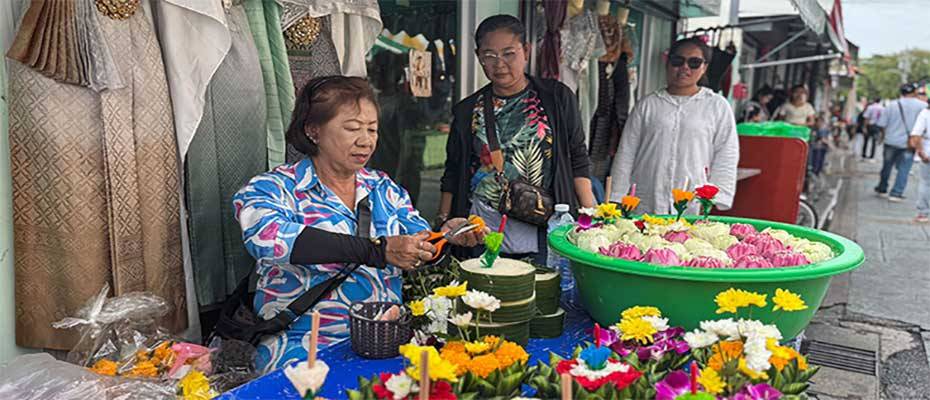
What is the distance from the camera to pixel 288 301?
85.5 inches

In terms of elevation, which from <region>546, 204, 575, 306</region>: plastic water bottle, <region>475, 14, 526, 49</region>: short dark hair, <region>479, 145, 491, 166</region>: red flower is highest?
<region>475, 14, 526, 49</region>: short dark hair

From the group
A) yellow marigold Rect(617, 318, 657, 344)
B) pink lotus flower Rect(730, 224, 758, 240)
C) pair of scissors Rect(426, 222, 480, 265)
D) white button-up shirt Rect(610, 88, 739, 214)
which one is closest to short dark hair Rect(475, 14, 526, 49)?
pair of scissors Rect(426, 222, 480, 265)

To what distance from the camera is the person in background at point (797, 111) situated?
10.8 meters

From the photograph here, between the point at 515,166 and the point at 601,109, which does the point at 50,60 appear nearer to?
the point at 515,166

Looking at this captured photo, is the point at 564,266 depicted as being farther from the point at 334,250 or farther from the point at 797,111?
the point at 797,111

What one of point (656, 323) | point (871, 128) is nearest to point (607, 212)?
point (656, 323)

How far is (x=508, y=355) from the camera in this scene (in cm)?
149

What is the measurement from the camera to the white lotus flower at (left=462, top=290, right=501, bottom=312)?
161 cm

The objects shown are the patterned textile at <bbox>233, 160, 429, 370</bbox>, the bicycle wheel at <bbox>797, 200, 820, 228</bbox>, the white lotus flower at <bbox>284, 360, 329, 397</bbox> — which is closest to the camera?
the white lotus flower at <bbox>284, 360, 329, 397</bbox>

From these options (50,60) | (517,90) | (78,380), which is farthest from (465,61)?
(78,380)

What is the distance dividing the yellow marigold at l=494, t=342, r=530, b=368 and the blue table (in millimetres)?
291

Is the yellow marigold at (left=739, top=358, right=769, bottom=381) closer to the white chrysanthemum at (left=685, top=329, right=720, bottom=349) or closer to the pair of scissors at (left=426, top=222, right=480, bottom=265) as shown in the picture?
the white chrysanthemum at (left=685, top=329, right=720, bottom=349)

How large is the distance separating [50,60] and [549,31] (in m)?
3.63

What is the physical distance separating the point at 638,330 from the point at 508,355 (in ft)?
0.99
